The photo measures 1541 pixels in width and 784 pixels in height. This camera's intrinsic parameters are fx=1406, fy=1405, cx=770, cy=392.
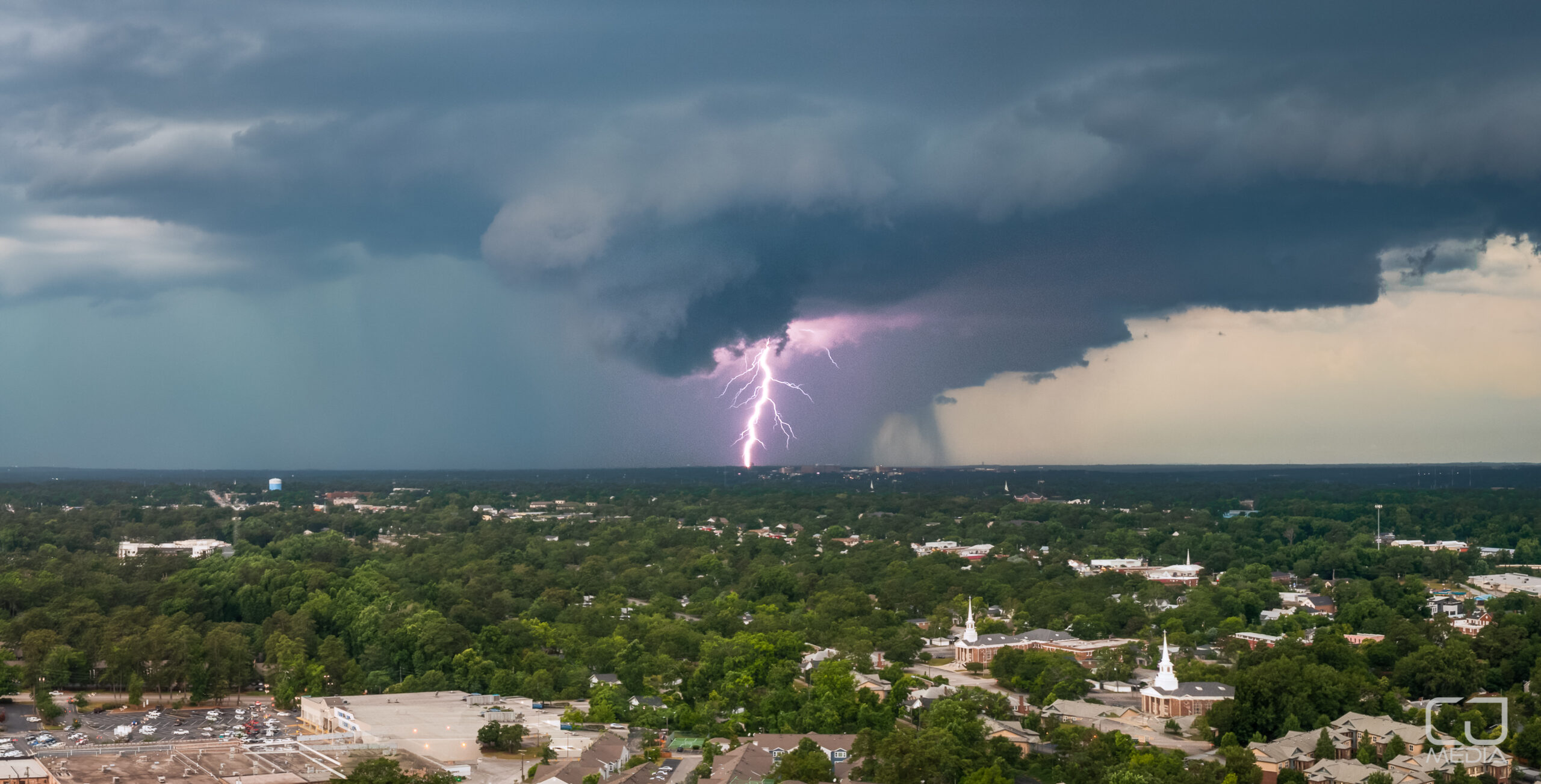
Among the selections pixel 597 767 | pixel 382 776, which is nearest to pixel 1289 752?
pixel 597 767

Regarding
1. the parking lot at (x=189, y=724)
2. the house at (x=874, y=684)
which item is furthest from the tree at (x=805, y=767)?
the parking lot at (x=189, y=724)

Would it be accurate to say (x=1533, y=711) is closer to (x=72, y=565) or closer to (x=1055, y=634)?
(x=1055, y=634)

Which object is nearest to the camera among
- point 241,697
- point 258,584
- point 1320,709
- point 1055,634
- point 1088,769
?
point 1088,769

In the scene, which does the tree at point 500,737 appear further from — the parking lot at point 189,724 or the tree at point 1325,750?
the tree at point 1325,750

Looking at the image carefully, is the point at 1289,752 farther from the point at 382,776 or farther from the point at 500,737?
the point at 382,776

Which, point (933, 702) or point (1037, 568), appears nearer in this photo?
point (933, 702)

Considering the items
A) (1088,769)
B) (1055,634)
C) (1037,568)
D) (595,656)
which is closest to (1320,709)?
(1088,769)

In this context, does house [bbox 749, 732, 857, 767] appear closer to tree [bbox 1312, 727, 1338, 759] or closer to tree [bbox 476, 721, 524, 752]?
tree [bbox 476, 721, 524, 752]
